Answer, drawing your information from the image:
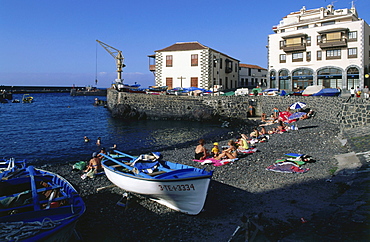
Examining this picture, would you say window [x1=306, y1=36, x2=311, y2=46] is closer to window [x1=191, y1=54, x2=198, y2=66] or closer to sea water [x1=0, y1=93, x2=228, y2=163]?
window [x1=191, y1=54, x2=198, y2=66]

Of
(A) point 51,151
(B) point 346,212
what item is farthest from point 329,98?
(A) point 51,151

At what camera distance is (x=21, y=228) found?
232 inches

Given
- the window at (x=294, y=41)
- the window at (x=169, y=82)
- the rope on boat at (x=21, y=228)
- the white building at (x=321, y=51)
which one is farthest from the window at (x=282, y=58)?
the rope on boat at (x=21, y=228)

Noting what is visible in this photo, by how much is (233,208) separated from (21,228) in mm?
5547

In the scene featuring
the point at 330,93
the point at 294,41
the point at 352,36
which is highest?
the point at 294,41

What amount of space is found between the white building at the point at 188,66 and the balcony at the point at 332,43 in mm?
14968

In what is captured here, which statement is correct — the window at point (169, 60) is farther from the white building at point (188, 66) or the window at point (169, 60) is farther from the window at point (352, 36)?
the window at point (352, 36)

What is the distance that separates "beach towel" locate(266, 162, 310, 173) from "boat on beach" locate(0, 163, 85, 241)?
7687 millimetres

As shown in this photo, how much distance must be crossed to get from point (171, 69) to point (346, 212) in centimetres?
4182

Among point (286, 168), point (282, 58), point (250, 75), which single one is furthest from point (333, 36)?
point (286, 168)

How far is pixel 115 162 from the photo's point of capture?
1124 centimetres

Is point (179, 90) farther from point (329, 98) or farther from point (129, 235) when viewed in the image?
point (129, 235)

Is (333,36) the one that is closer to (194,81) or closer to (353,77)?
(353,77)

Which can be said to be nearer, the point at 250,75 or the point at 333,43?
the point at 333,43
